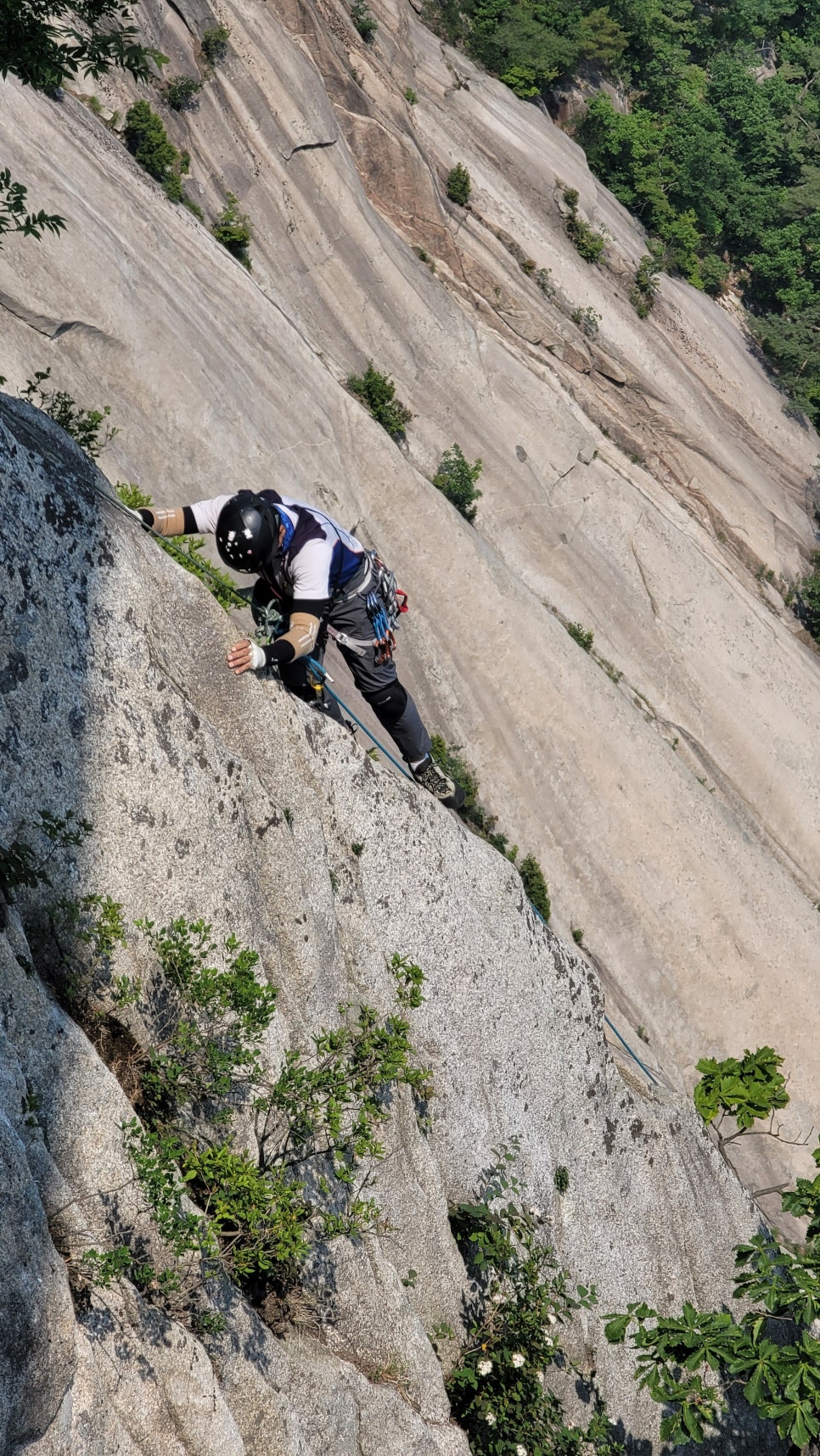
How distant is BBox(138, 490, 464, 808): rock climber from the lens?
29.3 feet

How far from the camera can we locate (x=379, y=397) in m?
25.3

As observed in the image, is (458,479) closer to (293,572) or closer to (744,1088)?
(744,1088)

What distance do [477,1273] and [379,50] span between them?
106 feet

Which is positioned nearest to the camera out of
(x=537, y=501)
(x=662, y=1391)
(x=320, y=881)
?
(x=662, y=1391)

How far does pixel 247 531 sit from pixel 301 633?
918 mm

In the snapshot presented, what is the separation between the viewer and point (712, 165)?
147 ft

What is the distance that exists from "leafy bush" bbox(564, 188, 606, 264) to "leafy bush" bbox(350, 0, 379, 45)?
332 inches

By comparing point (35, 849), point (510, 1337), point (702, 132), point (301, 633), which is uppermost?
point (702, 132)

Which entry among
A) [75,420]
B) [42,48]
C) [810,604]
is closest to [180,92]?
[75,420]

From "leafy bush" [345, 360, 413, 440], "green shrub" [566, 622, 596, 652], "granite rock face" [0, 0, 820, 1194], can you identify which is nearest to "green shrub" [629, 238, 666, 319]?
"granite rock face" [0, 0, 820, 1194]

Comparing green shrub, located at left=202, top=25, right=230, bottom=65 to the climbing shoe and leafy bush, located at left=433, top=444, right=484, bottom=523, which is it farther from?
the climbing shoe

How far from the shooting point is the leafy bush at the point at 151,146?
70.0 feet

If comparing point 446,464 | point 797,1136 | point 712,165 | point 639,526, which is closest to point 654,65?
point 712,165

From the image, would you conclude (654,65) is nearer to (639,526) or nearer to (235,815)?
(639,526)
